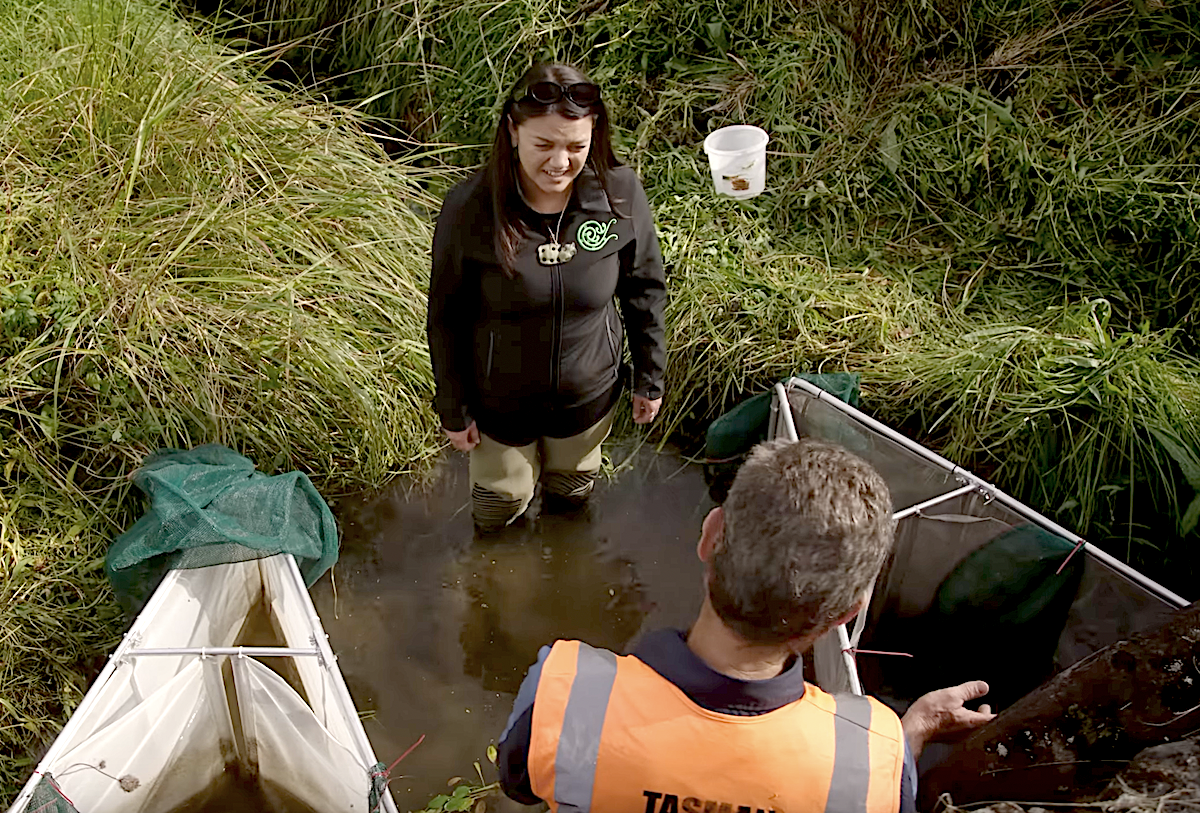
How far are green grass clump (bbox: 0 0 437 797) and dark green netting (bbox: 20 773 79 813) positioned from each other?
3.22 feet

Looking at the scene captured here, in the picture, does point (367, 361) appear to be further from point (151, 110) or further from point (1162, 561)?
point (1162, 561)

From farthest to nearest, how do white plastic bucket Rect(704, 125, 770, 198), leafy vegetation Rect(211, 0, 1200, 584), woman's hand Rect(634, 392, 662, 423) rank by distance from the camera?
white plastic bucket Rect(704, 125, 770, 198) → leafy vegetation Rect(211, 0, 1200, 584) → woman's hand Rect(634, 392, 662, 423)

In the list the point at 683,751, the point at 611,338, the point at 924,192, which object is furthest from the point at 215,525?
the point at 924,192

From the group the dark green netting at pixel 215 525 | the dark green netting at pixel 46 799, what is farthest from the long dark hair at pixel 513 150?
the dark green netting at pixel 46 799

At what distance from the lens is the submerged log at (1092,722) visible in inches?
61.4

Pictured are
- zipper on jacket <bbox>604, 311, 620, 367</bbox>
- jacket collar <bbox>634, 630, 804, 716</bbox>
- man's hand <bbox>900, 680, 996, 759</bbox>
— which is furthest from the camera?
zipper on jacket <bbox>604, 311, 620, 367</bbox>

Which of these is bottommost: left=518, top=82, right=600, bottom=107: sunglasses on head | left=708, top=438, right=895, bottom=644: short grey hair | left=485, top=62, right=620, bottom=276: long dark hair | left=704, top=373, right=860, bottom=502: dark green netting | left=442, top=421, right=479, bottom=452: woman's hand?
left=704, top=373, right=860, bottom=502: dark green netting

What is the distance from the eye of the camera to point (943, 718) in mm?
1876

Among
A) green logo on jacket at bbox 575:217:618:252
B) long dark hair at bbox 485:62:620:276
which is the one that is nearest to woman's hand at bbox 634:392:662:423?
green logo on jacket at bbox 575:217:618:252

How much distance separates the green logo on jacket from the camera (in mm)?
2562

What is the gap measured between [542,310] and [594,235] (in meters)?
0.26

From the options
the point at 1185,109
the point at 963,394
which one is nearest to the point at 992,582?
the point at 963,394

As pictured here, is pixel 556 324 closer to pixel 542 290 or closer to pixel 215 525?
pixel 542 290

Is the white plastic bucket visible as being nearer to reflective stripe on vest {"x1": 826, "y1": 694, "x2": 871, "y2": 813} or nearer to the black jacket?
the black jacket
